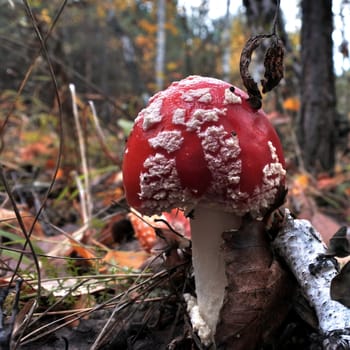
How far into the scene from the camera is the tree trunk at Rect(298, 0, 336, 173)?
292 cm

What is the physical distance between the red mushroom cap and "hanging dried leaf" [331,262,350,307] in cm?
25

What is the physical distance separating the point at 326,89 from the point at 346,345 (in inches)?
96.7

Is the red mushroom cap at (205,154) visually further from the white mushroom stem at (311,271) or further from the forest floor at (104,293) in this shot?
the forest floor at (104,293)

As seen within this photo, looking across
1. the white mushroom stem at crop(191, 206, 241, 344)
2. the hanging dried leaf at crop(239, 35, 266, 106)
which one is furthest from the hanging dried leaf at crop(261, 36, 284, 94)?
the white mushroom stem at crop(191, 206, 241, 344)

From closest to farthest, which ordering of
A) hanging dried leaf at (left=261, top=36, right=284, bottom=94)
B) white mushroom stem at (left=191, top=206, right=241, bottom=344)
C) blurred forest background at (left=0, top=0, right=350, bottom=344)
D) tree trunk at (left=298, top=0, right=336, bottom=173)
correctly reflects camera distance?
1. hanging dried leaf at (left=261, top=36, right=284, bottom=94)
2. white mushroom stem at (left=191, top=206, right=241, bottom=344)
3. blurred forest background at (left=0, top=0, right=350, bottom=344)
4. tree trunk at (left=298, top=0, right=336, bottom=173)

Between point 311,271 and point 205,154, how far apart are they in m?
0.41

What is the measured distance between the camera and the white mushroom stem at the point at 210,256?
1226 millimetres

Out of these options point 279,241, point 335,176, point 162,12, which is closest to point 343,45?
point 335,176

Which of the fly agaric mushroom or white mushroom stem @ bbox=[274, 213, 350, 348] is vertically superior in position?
the fly agaric mushroom

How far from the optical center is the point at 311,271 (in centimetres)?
112

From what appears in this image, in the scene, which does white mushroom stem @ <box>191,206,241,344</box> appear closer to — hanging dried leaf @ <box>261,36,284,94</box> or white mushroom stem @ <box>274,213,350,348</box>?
white mushroom stem @ <box>274,213,350,348</box>

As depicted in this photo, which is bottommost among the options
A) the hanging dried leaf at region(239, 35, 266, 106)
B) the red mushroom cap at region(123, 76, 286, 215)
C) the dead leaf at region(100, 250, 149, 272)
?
the dead leaf at region(100, 250, 149, 272)

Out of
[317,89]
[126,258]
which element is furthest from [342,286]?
[317,89]

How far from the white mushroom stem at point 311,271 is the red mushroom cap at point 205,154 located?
0.13m
